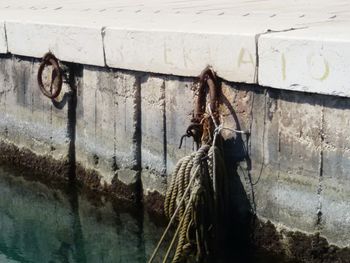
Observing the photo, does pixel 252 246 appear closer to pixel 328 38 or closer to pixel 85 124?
pixel 328 38

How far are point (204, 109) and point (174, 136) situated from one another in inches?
18.2

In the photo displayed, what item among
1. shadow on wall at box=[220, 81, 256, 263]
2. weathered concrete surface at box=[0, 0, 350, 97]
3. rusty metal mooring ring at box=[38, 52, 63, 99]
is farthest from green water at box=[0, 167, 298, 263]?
weathered concrete surface at box=[0, 0, 350, 97]

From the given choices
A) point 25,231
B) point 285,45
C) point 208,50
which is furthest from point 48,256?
point 285,45

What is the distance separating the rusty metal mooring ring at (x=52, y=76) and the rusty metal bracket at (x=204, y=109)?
1816 millimetres

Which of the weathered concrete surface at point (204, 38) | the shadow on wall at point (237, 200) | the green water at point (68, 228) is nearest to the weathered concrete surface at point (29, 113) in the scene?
the weathered concrete surface at point (204, 38)

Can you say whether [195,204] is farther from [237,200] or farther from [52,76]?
[52,76]

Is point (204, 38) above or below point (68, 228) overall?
above

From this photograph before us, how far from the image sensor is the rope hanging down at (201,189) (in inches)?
220

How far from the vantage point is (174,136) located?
249 inches

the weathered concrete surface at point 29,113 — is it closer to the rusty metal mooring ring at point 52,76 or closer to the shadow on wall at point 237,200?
the rusty metal mooring ring at point 52,76

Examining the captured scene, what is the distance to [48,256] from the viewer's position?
660 centimetres

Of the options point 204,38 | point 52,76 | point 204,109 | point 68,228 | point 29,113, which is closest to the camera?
point 204,38

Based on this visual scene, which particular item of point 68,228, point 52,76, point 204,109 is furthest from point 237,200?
point 52,76

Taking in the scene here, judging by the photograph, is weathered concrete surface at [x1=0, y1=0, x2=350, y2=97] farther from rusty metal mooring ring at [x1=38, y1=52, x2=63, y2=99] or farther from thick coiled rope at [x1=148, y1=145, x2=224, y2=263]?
thick coiled rope at [x1=148, y1=145, x2=224, y2=263]
